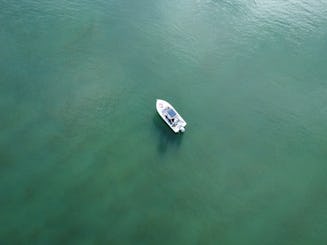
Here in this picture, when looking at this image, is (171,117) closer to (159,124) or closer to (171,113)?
(171,113)

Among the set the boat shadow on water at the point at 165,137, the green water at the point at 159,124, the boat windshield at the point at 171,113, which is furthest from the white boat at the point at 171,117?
the green water at the point at 159,124

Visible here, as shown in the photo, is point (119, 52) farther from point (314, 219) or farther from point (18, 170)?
point (314, 219)

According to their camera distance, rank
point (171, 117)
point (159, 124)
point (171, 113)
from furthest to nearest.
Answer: point (159, 124)
point (171, 113)
point (171, 117)

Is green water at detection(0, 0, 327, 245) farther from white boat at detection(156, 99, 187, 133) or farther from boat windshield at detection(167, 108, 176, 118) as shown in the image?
boat windshield at detection(167, 108, 176, 118)

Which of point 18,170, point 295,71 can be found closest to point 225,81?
point 295,71

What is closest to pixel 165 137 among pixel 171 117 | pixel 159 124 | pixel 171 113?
pixel 159 124
